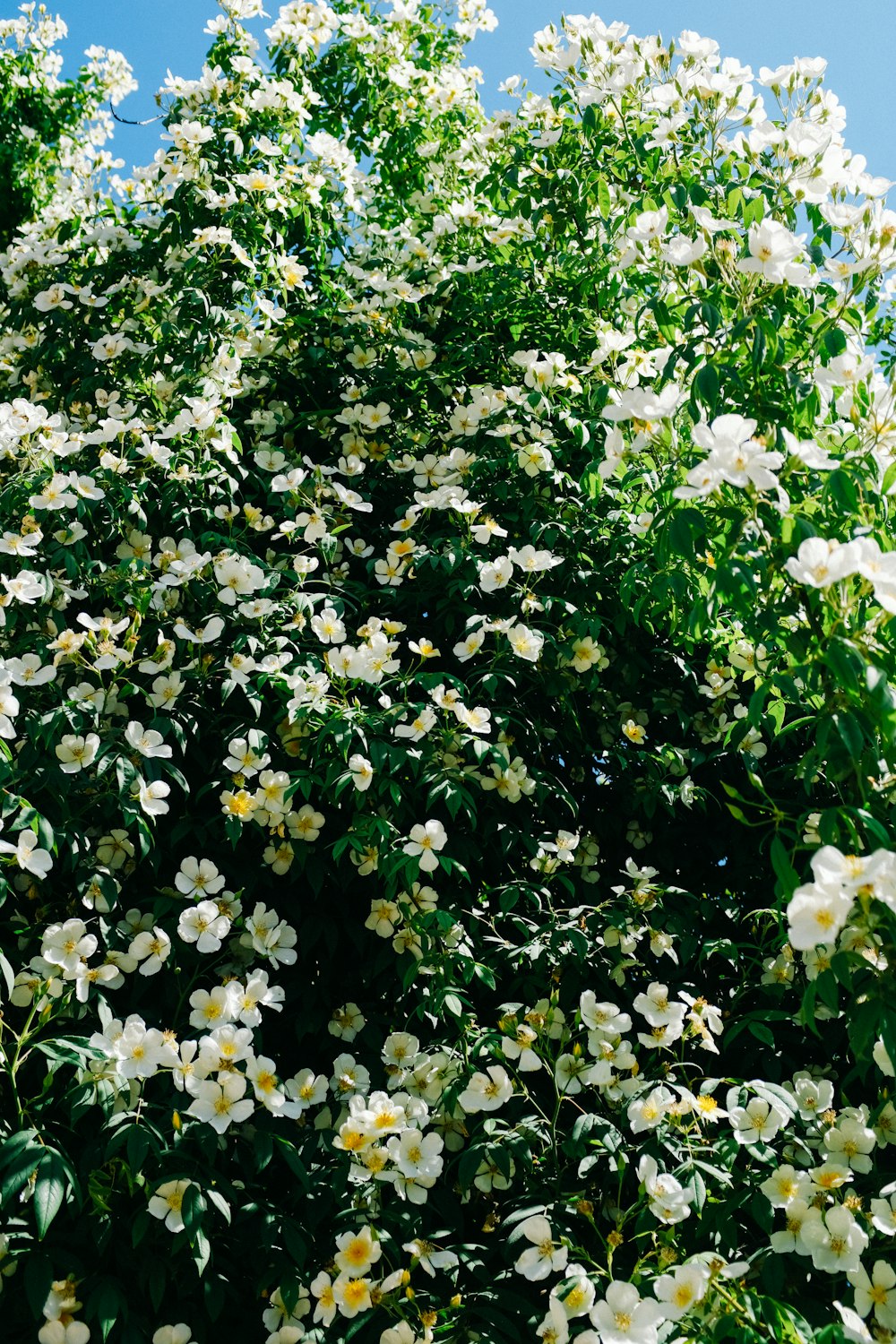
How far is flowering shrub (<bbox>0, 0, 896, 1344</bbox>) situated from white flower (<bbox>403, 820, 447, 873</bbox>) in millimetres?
11

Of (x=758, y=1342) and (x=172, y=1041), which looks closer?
(x=758, y=1342)

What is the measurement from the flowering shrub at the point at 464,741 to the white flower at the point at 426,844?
0.01 meters

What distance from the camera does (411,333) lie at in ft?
10.2

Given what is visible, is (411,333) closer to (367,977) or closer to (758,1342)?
(367,977)

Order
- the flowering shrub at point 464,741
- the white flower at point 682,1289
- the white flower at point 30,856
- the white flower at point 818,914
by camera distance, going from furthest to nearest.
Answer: the white flower at point 30,856 < the flowering shrub at point 464,741 < the white flower at point 682,1289 < the white flower at point 818,914

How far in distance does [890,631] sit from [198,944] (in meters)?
1.23

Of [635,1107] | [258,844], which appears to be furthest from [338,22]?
[635,1107]

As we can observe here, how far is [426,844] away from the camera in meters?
1.93

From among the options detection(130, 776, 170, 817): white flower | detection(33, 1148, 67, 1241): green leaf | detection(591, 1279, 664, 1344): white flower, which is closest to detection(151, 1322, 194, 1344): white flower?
detection(33, 1148, 67, 1241): green leaf

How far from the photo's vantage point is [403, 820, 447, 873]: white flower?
191cm

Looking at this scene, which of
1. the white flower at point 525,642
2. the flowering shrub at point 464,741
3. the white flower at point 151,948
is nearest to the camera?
the flowering shrub at point 464,741

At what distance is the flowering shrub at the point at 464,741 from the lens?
5.00ft

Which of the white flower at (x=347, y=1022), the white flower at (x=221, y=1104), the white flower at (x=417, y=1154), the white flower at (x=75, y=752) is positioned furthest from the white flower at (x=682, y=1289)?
the white flower at (x=75, y=752)

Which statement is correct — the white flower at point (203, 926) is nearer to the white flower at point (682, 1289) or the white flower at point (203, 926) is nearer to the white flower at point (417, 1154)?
the white flower at point (417, 1154)
